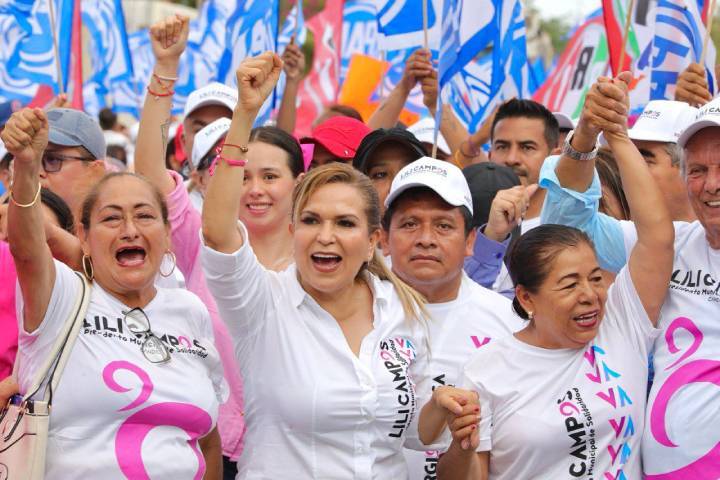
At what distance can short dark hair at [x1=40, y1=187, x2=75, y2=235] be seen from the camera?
4.54 metres

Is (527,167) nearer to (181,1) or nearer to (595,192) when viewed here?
(595,192)

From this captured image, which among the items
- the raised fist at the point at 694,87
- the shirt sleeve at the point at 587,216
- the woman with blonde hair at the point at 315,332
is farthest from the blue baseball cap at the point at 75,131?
the raised fist at the point at 694,87

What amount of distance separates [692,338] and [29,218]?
2245 mm

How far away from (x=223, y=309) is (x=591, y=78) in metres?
6.16

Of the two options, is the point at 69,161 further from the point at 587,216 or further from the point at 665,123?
the point at 665,123

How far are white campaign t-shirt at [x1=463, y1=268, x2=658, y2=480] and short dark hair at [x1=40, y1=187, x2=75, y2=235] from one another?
187 centimetres

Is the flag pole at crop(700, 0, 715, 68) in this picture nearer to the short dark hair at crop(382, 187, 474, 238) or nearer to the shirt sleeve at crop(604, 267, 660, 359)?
the short dark hair at crop(382, 187, 474, 238)

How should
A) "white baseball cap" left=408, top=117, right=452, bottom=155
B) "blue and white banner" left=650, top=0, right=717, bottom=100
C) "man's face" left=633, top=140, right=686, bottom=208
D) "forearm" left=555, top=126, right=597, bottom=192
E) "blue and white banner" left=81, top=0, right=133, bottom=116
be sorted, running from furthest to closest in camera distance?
"blue and white banner" left=81, top=0, right=133, bottom=116 → "white baseball cap" left=408, top=117, right=452, bottom=155 → "blue and white banner" left=650, top=0, right=717, bottom=100 → "man's face" left=633, top=140, right=686, bottom=208 → "forearm" left=555, top=126, right=597, bottom=192

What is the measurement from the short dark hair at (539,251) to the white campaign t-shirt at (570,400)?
204mm

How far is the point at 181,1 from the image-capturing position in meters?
45.8

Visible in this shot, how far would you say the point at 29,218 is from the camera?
338cm

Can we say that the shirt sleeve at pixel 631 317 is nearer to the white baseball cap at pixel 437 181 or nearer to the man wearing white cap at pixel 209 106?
A: the white baseball cap at pixel 437 181

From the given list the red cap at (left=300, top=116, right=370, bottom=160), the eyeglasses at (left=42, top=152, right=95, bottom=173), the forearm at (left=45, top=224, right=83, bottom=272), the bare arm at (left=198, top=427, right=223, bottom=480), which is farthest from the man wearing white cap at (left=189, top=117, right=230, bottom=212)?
the bare arm at (left=198, top=427, right=223, bottom=480)

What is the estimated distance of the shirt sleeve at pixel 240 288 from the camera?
3.43 metres
